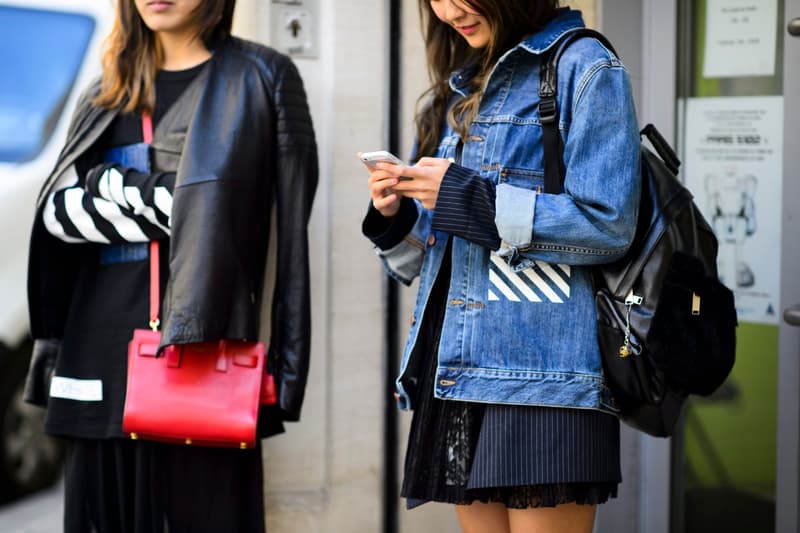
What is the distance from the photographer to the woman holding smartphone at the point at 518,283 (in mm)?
1995

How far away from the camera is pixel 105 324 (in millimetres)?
2773

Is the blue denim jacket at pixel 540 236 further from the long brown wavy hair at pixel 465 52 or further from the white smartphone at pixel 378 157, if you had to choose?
the white smartphone at pixel 378 157

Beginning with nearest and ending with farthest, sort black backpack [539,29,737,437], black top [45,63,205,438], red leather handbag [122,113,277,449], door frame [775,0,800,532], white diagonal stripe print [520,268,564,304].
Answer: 1. black backpack [539,29,737,437]
2. white diagonal stripe print [520,268,564,304]
3. red leather handbag [122,113,277,449]
4. black top [45,63,205,438]
5. door frame [775,0,800,532]

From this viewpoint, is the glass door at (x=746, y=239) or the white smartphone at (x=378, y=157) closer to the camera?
the white smartphone at (x=378, y=157)

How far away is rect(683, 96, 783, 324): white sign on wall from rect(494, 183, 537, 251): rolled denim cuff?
1447 millimetres

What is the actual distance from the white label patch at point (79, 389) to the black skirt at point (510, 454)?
98 cm

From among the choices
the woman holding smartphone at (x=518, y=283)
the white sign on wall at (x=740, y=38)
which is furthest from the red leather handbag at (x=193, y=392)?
the white sign on wall at (x=740, y=38)

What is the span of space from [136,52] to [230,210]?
55 cm

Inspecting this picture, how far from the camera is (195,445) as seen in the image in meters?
2.77

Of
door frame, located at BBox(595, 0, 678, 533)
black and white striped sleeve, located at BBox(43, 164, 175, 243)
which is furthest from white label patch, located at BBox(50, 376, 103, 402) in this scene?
door frame, located at BBox(595, 0, 678, 533)

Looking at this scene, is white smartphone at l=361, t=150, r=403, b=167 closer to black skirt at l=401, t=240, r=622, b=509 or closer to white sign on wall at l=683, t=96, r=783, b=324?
black skirt at l=401, t=240, r=622, b=509

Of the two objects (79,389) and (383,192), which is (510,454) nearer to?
(383,192)

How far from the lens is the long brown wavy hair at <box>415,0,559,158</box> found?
2168 mm

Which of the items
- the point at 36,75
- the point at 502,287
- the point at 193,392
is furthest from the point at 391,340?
the point at 502,287
